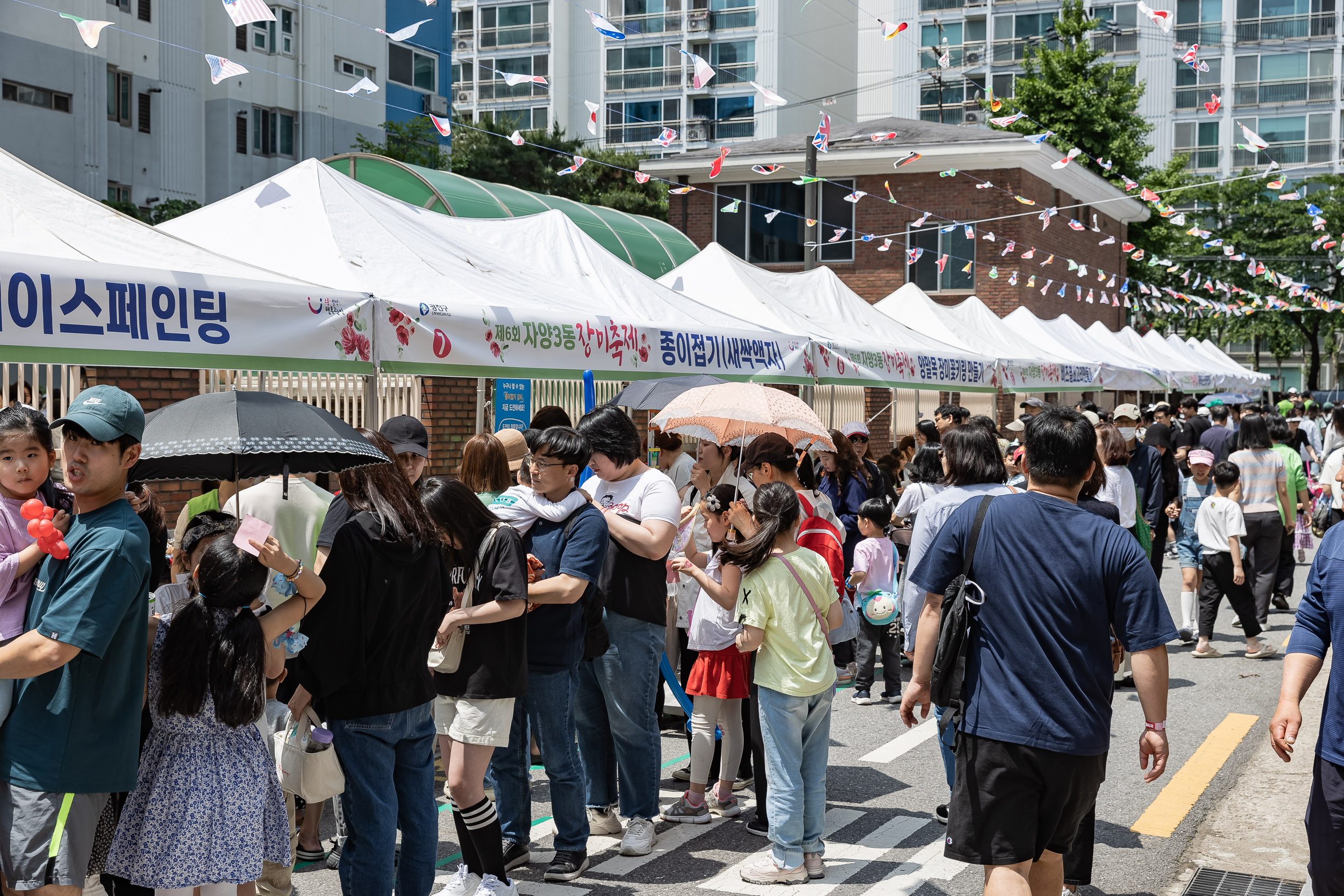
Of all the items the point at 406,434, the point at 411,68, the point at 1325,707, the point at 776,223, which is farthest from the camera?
the point at 411,68

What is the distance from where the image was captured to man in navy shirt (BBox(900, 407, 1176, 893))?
3680 mm

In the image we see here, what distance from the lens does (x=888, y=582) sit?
7992 millimetres

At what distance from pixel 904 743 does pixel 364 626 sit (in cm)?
416

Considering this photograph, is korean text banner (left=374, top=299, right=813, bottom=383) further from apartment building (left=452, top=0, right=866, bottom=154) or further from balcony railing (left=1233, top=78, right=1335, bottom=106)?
balcony railing (left=1233, top=78, right=1335, bottom=106)

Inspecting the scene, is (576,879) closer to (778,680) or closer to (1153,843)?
(778,680)

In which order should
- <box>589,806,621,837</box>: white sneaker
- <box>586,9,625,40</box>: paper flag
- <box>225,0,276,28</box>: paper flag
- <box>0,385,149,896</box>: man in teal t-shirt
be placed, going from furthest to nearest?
<box>586,9,625,40</box>: paper flag → <box>225,0,276,28</box>: paper flag → <box>589,806,621,837</box>: white sneaker → <box>0,385,149,896</box>: man in teal t-shirt

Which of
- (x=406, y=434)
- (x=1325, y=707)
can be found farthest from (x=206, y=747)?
(x=1325, y=707)

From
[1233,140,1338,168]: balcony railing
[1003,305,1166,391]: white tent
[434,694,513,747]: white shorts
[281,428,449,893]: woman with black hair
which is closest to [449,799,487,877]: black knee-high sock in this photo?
[434,694,513,747]: white shorts

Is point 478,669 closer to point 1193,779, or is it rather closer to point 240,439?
point 240,439

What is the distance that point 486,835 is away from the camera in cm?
442

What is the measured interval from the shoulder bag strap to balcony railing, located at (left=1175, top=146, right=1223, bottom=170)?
59437 mm

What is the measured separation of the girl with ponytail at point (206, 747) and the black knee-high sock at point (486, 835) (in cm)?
100

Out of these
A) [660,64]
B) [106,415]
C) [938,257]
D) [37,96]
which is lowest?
[106,415]

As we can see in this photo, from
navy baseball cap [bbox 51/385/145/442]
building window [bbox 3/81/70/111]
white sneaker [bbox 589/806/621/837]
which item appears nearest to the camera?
navy baseball cap [bbox 51/385/145/442]
